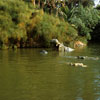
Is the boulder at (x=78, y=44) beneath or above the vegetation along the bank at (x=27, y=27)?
beneath

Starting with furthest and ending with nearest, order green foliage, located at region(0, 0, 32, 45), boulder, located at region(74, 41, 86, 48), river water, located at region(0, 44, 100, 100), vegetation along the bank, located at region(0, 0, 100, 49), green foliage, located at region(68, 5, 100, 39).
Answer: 1. green foliage, located at region(68, 5, 100, 39)
2. boulder, located at region(74, 41, 86, 48)
3. vegetation along the bank, located at region(0, 0, 100, 49)
4. green foliage, located at region(0, 0, 32, 45)
5. river water, located at region(0, 44, 100, 100)

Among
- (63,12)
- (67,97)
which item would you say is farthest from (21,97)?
(63,12)

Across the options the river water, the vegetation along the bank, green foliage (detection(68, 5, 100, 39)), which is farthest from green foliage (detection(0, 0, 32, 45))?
the river water

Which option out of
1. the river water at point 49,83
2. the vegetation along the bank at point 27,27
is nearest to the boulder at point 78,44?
the vegetation along the bank at point 27,27

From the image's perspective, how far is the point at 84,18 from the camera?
129ft

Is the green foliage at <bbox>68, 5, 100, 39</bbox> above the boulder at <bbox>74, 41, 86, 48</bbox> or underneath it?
above

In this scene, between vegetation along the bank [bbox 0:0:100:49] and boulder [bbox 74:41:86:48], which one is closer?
vegetation along the bank [bbox 0:0:100:49]

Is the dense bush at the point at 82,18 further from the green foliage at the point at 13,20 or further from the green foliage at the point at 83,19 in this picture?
the green foliage at the point at 13,20

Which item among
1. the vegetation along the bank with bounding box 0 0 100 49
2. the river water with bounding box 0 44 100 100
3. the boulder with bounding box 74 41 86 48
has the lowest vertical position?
the river water with bounding box 0 44 100 100

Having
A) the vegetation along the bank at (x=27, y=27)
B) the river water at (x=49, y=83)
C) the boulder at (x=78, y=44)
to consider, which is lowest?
the river water at (x=49, y=83)

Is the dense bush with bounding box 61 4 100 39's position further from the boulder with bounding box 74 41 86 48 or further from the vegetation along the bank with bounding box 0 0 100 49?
the vegetation along the bank with bounding box 0 0 100 49

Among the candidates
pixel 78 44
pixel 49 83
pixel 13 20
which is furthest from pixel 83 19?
pixel 49 83

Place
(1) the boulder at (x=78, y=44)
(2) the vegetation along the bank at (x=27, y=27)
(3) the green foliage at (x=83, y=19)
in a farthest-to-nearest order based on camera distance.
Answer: (3) the green foliage at (x=83, y=19) → (1) the boulder at (x=78, y=44) → (2) the vegetation along the bank at (x=27, y=27)

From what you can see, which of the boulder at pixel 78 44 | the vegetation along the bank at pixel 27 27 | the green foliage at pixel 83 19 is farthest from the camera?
the green foliage at pixel 83 19
